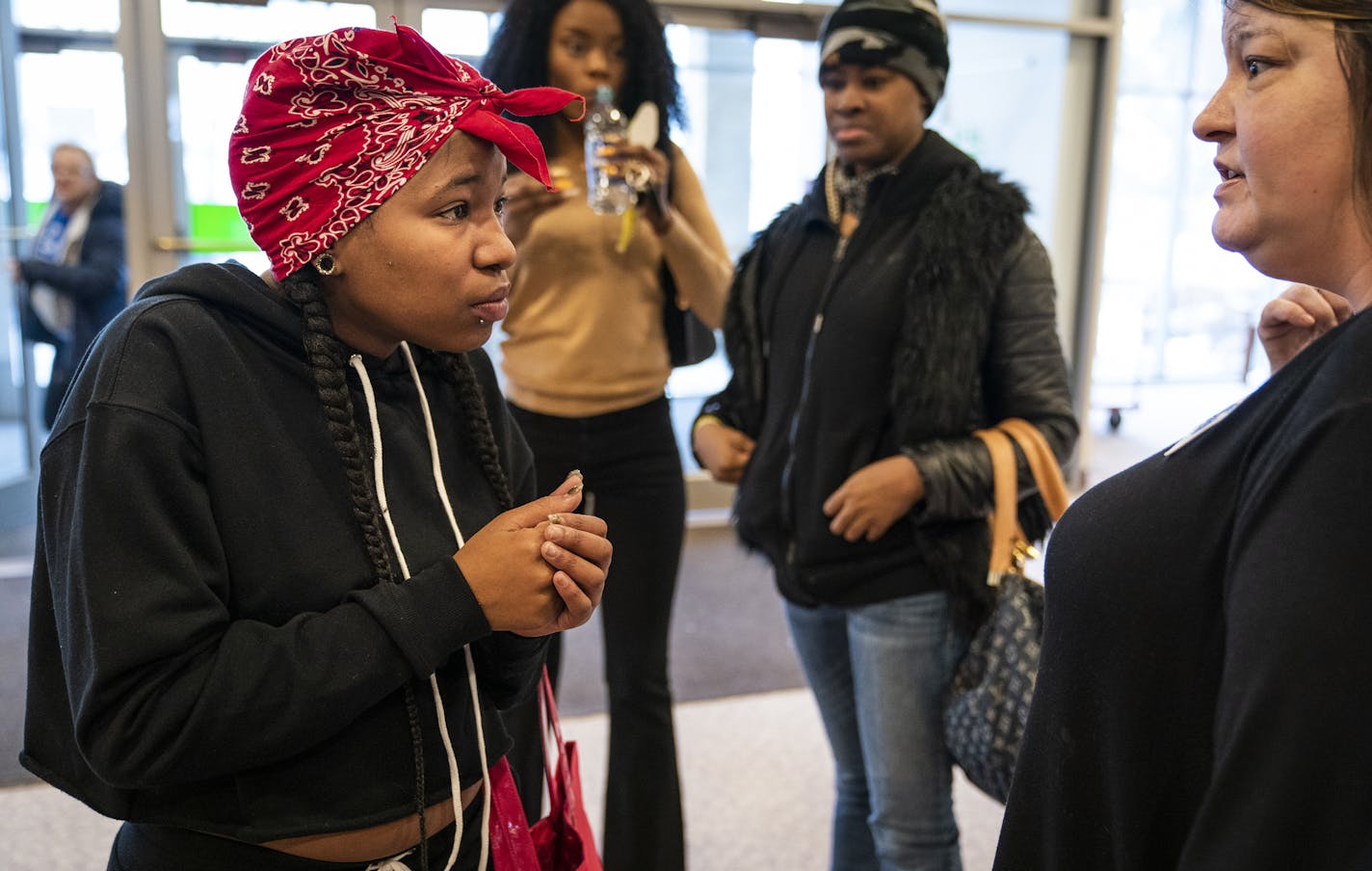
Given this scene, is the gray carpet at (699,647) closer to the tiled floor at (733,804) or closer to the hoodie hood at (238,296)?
the tiled floor at (733,804)

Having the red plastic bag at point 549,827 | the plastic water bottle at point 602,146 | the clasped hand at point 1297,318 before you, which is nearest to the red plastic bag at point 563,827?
the red plastic bag at point 549,827

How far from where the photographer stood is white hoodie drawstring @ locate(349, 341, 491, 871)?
1.02 meters

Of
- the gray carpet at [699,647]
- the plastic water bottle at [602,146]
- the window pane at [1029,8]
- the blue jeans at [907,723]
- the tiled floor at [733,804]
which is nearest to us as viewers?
the blue jeans at [907,723]

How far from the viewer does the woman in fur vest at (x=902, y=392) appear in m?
1.58

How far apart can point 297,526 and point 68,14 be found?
3936mm

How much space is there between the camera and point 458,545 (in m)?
1.07

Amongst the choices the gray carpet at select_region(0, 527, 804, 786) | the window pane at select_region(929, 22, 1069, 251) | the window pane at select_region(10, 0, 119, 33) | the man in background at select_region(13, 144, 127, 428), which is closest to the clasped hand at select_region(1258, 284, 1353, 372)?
the gray carpet at select_region(0, 527, 804, 786)

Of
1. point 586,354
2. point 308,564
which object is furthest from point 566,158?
point 308,564

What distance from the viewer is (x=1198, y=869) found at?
74 cm

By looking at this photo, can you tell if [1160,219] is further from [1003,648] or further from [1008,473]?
[1003,648]

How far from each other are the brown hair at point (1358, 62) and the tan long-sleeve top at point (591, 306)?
1.34 meters

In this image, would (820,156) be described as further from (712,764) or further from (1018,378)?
(1018,378)

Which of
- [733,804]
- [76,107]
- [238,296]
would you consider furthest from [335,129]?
[76,107]

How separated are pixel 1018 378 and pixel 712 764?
1560 mm
